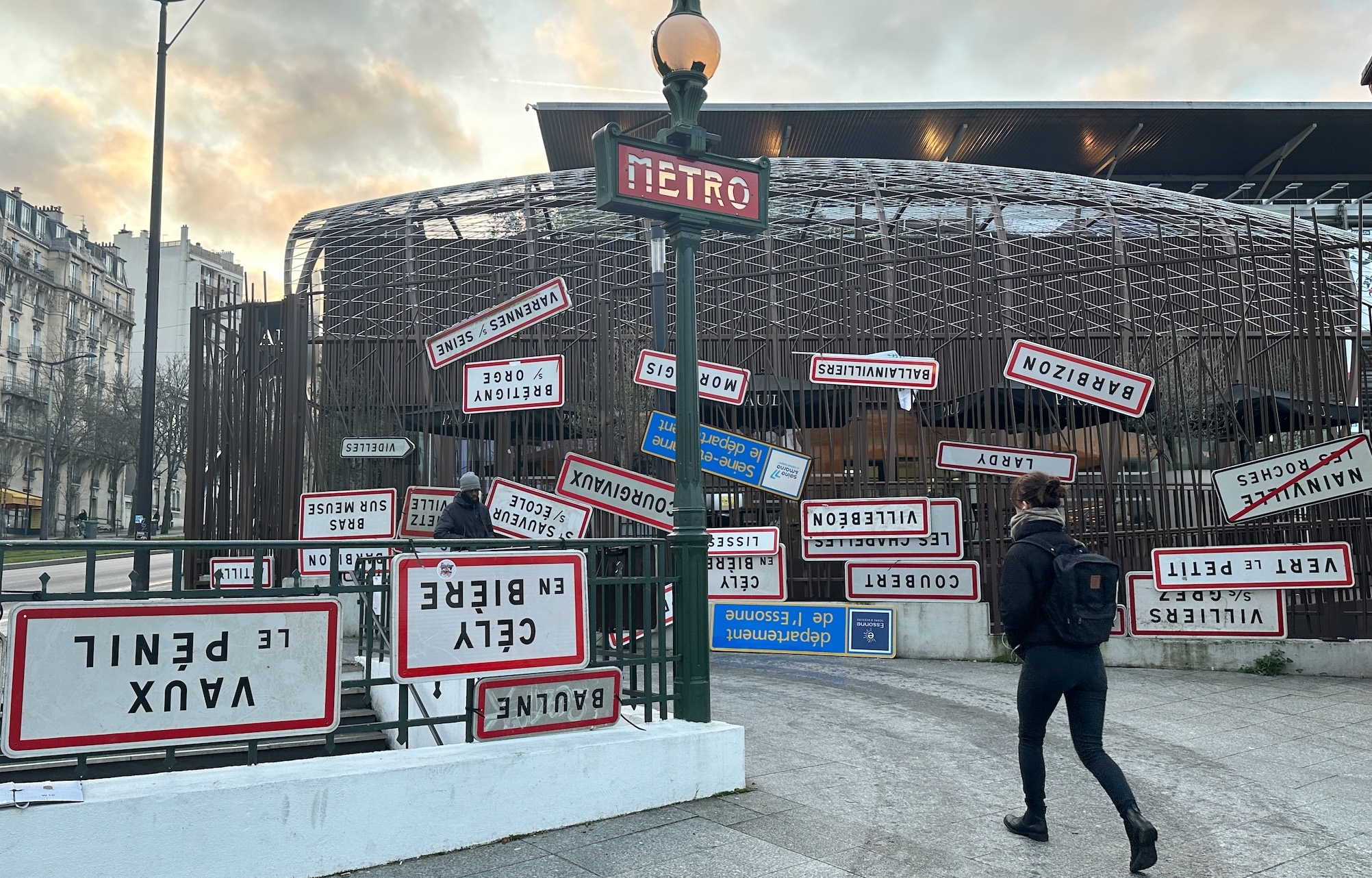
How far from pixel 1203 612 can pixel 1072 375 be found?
2546 millimetres

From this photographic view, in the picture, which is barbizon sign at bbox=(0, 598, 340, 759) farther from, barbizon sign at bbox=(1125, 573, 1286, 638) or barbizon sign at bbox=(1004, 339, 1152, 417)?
barbizon sign at bbox=(1125, 573, 1286, 638)

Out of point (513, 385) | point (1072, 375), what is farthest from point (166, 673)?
point (1072, 375)

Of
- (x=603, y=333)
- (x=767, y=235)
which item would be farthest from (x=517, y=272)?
(x=767, y=235)

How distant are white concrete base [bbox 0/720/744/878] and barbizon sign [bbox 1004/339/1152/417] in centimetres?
610

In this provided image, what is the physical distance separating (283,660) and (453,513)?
16.0ft

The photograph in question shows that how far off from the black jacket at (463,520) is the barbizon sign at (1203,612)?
245 inches

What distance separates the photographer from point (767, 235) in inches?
642

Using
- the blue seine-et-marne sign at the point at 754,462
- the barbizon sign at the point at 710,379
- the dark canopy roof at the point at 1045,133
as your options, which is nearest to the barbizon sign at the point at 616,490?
the blue seine-et-marne sign at the point at 754,462

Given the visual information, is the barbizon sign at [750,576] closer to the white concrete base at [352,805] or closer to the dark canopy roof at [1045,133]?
the white concrete base at [352,805]

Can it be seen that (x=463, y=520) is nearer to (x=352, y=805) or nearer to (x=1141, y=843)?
(x=352, y=805)

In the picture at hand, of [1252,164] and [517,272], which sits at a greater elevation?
[1252,164]

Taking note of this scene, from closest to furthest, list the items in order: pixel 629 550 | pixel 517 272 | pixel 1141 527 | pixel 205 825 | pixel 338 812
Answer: pixel 205 825
pixel 338 812
pixel 629 550
pixel 1141 527
pixel 517 272

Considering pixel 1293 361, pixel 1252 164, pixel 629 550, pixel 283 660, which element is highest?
pixel 1252 164

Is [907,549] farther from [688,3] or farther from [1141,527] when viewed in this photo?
[688,3]
